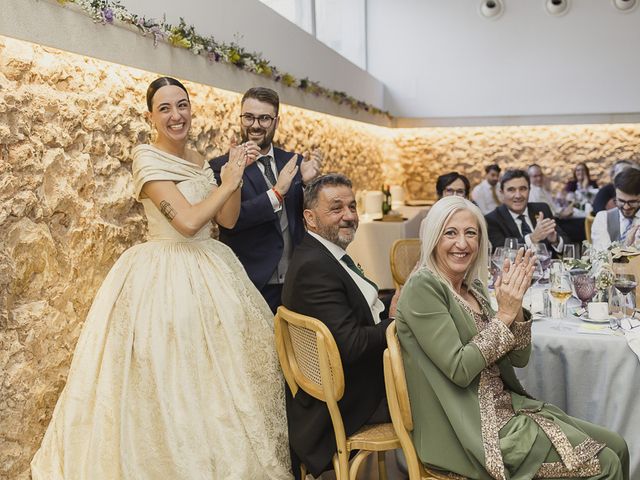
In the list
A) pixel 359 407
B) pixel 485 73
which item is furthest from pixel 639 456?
pixel 485 73

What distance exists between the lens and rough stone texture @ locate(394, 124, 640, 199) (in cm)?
1007

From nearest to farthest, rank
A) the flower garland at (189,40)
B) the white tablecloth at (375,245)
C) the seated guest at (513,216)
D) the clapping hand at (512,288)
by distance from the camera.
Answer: the clapping hand at (512,288) → the flower garland at (189,40) → the seated guest at (513,216) → the white tablecloth at (375,245)

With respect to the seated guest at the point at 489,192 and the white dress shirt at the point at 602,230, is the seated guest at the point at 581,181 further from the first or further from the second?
the white dress shirt at the point at 602,230

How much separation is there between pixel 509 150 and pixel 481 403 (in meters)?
8.70

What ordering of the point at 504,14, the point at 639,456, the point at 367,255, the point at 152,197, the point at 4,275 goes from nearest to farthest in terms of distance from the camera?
the point at 4,275 < the point at 639,456 < the point at 152,197 < the point at 367,255 < the point at 504,14

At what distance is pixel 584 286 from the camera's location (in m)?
2.96

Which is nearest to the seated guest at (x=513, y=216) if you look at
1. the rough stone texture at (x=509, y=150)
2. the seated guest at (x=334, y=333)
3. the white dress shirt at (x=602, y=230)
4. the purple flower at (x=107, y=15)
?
the white dress shirt at (x=602, y=230)

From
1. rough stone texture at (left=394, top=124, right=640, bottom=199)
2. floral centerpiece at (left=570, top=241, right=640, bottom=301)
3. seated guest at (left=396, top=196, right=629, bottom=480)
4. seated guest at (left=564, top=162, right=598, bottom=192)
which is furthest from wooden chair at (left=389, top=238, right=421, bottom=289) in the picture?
rough stone texture at (left=394, top=124, right=640, bottom=199)

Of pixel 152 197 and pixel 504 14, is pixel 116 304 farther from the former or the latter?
pixel 504 14

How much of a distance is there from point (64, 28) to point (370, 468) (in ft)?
7.94

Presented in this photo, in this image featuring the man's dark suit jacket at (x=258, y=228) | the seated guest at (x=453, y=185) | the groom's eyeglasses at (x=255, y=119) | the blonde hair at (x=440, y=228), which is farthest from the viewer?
the seated guest at (x=453, y=185)

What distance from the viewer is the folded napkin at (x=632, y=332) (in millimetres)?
2580

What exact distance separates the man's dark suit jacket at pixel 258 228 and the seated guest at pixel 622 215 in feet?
7.03

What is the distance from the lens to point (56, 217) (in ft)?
9.04
